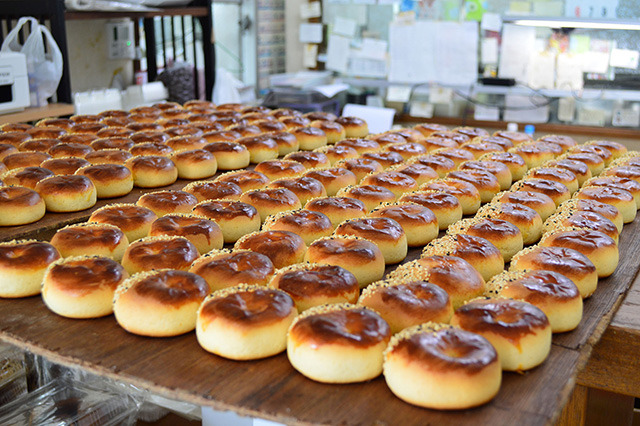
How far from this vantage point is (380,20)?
22.4ft

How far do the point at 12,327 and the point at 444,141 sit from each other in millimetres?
2347

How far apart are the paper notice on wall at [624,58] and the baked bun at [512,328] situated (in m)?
4.99

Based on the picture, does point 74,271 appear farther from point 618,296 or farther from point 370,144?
point 370,144

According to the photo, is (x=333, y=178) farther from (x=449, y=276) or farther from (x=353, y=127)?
(x=353, y=127)

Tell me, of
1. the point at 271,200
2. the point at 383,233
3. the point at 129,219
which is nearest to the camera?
the point at 383,233

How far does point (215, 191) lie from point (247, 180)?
0.20 m

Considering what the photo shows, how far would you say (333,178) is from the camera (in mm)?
2617

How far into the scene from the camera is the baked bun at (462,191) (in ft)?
7.97

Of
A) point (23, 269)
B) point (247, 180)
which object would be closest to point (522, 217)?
point (247, 180)

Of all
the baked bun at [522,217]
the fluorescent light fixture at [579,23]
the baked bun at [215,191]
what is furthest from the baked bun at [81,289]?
the fluorescent light fixture at [579,23]

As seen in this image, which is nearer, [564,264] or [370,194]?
[564,264]

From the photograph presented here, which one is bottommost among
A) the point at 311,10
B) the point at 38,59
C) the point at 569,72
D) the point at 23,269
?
the point at 23,269

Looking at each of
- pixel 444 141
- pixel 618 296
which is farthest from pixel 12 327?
pixel 444 141

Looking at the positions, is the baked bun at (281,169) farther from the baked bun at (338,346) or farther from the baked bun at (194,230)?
the baked bun at (338,346)
